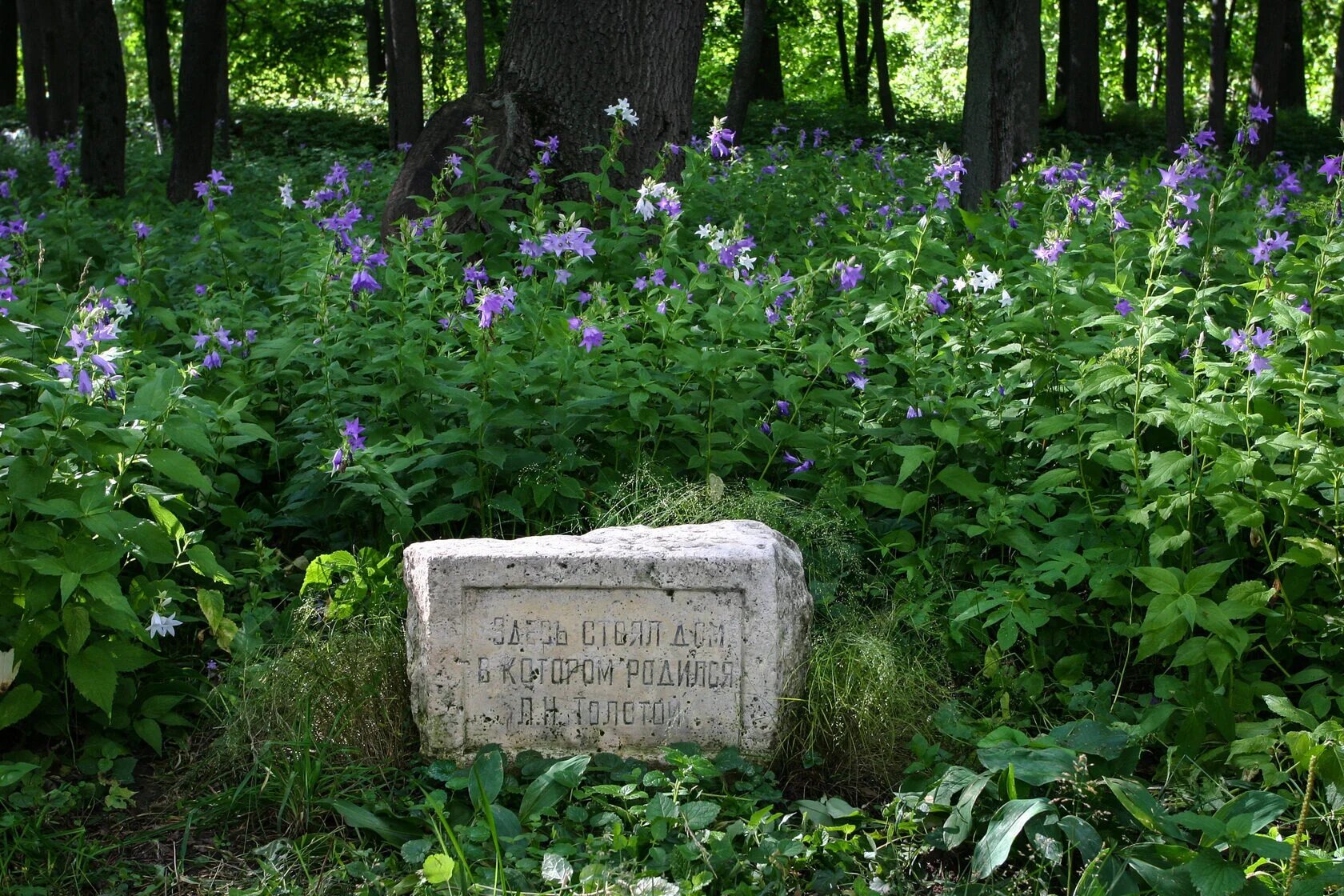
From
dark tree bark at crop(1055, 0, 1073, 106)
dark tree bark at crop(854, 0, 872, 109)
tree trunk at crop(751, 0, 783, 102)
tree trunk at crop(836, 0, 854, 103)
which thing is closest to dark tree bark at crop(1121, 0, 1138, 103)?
dark tree bark at crop(1055, 0, 1073, 106)

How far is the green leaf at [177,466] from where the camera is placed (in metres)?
3.26

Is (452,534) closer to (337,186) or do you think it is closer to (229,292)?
(229,292)

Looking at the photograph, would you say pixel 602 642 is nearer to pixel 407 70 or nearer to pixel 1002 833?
pixel 1002 833

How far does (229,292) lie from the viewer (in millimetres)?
5480

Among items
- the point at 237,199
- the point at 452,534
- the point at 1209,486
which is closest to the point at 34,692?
the point at 452,534

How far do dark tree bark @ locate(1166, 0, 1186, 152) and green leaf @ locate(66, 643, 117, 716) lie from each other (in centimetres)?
1096

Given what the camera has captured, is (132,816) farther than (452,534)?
No

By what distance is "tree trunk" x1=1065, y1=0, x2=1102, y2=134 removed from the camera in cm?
1800

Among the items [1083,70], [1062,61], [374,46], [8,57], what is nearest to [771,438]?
[1083,70]

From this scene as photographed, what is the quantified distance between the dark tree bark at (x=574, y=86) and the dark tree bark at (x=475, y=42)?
6.90 m

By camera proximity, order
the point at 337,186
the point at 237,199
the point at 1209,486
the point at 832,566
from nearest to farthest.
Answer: the point at 1209,486, the point at 832,566, the point at 337,186, the point at 237,199

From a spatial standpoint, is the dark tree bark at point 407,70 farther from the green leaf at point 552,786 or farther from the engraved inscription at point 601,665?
the green leaf at point 552,786

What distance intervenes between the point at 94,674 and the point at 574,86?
4.27 m

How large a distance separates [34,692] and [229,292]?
272 centimetres
